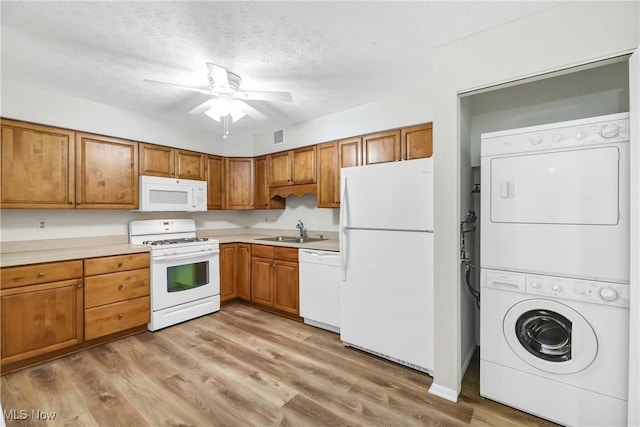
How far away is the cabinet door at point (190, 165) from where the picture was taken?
12.3 feet

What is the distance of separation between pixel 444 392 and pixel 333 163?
2472 millimetres

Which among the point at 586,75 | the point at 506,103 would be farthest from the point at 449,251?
the point at 586,75

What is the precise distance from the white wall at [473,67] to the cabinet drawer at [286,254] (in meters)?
1.69

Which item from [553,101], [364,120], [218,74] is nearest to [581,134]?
[553,101]

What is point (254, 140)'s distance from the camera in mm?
4418

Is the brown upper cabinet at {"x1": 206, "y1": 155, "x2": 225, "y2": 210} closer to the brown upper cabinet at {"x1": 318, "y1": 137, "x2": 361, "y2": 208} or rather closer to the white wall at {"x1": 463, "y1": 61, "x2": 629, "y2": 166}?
the brown upper cabinet at {"x1": 318, "y1": 137, "x2": 361, "y2": 208}

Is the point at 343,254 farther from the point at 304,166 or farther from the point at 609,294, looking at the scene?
the point at 609,294

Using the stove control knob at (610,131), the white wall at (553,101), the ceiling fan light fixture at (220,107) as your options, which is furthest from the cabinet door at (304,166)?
the stove control knob at (610,131)

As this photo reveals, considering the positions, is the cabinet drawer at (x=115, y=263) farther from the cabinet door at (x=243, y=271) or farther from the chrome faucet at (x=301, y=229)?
the chrome faucet at (x=301, y=229)

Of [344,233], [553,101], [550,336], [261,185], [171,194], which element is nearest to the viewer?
[550,336]

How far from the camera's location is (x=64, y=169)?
2797 millimetres

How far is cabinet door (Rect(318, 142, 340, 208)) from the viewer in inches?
134

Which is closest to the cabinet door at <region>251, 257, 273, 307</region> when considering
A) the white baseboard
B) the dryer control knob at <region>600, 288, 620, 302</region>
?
the white baseboard

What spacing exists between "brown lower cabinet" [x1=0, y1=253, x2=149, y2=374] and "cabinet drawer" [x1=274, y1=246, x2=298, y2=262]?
1414 millimetres
